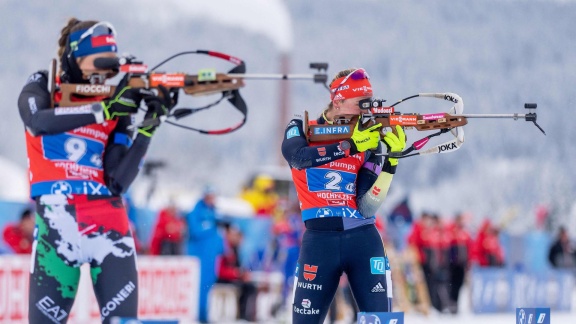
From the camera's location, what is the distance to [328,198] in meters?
5.89

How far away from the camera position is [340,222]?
19.2ft

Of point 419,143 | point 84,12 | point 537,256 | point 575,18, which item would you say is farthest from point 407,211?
point 84,12

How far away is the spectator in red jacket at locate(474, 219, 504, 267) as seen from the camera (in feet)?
66.4

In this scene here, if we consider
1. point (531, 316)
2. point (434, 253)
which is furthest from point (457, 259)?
point (531, 316)

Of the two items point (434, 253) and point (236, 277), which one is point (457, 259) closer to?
point (434, 253)

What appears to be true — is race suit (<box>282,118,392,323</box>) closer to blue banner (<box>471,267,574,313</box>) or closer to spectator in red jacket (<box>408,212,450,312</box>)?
spectator in red jacket (<box>408,212,450,312</box>)

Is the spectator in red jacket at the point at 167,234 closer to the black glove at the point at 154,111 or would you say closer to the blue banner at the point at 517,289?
the blue banner at the point at 517,289

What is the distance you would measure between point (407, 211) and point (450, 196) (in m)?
38.6

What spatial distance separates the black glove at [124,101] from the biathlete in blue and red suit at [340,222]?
3.07ft

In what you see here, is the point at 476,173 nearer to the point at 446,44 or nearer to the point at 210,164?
the point at 446,44

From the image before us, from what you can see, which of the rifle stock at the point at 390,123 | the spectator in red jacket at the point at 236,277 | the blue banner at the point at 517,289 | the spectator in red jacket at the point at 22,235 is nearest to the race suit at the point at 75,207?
the rifle stock at the point at 390,123

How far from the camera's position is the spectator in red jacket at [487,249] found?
2023 cm

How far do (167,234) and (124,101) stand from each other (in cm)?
887

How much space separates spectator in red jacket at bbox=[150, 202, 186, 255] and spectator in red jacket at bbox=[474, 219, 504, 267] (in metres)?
8.09
